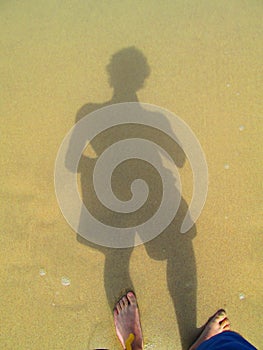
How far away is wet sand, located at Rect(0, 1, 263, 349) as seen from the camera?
270cm

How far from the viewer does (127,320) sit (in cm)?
266

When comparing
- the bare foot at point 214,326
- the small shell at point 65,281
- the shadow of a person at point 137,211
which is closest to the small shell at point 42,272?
the small shell at point 65,281

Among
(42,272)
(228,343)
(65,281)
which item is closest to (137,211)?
(65,281)

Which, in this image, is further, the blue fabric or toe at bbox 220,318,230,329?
toe at bbox 220,318,230,329

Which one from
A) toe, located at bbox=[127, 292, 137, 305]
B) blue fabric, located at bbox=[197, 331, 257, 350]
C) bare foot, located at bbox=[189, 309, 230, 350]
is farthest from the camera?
toe, located at bbox=[127, 292, 137, 305]

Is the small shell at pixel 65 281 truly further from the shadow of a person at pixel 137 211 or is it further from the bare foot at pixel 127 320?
the bare foot at pixel 127 320

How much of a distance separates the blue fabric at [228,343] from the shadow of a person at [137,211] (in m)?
0.48

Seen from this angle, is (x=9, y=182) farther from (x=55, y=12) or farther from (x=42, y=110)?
(x=55, y=12)

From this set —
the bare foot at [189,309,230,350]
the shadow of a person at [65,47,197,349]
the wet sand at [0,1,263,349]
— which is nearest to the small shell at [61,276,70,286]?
the wet sand at [0,1,263,349]

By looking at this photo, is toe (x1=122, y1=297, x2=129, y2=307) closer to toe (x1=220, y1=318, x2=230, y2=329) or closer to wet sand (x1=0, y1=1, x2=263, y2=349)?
wet sand (x1=0, y1=1, x2=263, y2=349)

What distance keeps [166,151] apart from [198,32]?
1274 millimetres

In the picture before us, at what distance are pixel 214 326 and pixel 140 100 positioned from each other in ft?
6.61

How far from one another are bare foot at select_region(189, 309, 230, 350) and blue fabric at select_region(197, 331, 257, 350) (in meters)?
0.34

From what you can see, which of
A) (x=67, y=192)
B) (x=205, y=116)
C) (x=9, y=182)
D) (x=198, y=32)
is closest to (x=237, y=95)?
(x=205, y=116)
